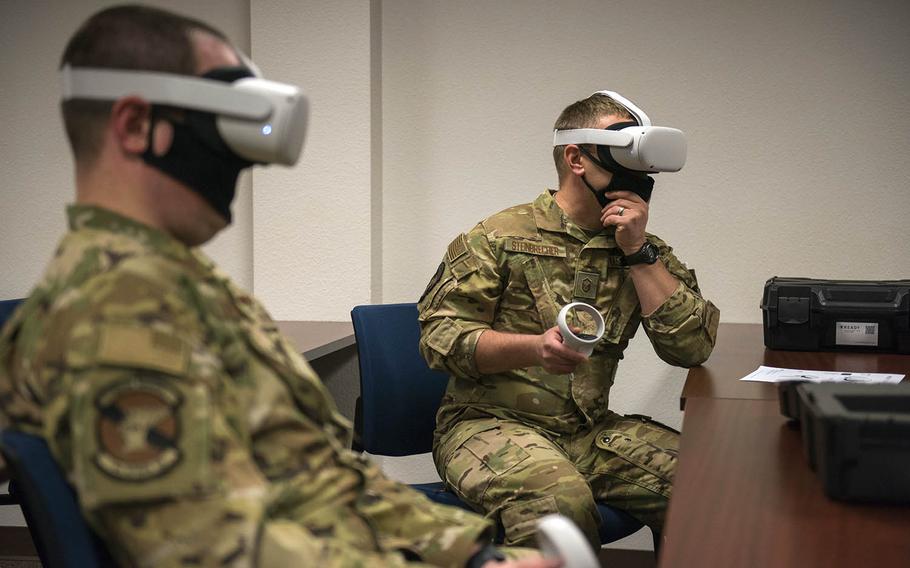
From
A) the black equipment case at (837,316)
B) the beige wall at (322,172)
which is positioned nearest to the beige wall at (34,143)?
the beige wall at (322,172)

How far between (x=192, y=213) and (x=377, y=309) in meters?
1.30

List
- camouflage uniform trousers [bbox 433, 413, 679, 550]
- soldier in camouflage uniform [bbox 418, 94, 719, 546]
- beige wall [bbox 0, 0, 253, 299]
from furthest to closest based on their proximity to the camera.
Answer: beige wall [bbox 0, 0, 253, 299], soldier in camouflage uniform [bbox 418, 94, 719, 546], camouflage uniform trousers [bbox 433, 413, 679, 550]

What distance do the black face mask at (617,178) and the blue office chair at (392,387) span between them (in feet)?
1.98

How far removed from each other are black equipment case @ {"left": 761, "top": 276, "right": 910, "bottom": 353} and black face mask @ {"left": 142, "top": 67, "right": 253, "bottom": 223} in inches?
70.3

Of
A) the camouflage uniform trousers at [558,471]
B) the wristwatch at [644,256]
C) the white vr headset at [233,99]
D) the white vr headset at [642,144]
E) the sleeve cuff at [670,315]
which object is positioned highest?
the white vr headset at [233,99]

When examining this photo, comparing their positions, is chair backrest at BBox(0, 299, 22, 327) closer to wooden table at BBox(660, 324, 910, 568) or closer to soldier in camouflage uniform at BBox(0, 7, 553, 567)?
soldier in camouflage uniform at BBox(0, 7, 553, 567)

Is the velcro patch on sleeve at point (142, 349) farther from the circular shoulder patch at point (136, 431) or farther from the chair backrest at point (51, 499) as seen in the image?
the chair backrest at point (51, 499)

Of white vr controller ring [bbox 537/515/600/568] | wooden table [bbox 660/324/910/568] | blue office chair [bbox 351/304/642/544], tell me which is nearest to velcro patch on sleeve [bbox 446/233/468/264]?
blue office chair [bbox 351/304/642/544]

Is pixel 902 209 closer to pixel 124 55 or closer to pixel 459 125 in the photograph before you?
pixel 459 125

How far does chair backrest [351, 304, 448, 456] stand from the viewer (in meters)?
2.27

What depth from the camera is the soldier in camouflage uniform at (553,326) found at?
201 centimetres

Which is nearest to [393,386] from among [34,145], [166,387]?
[166,387]

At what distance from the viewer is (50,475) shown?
3.01ft

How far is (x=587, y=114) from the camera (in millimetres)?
2168
